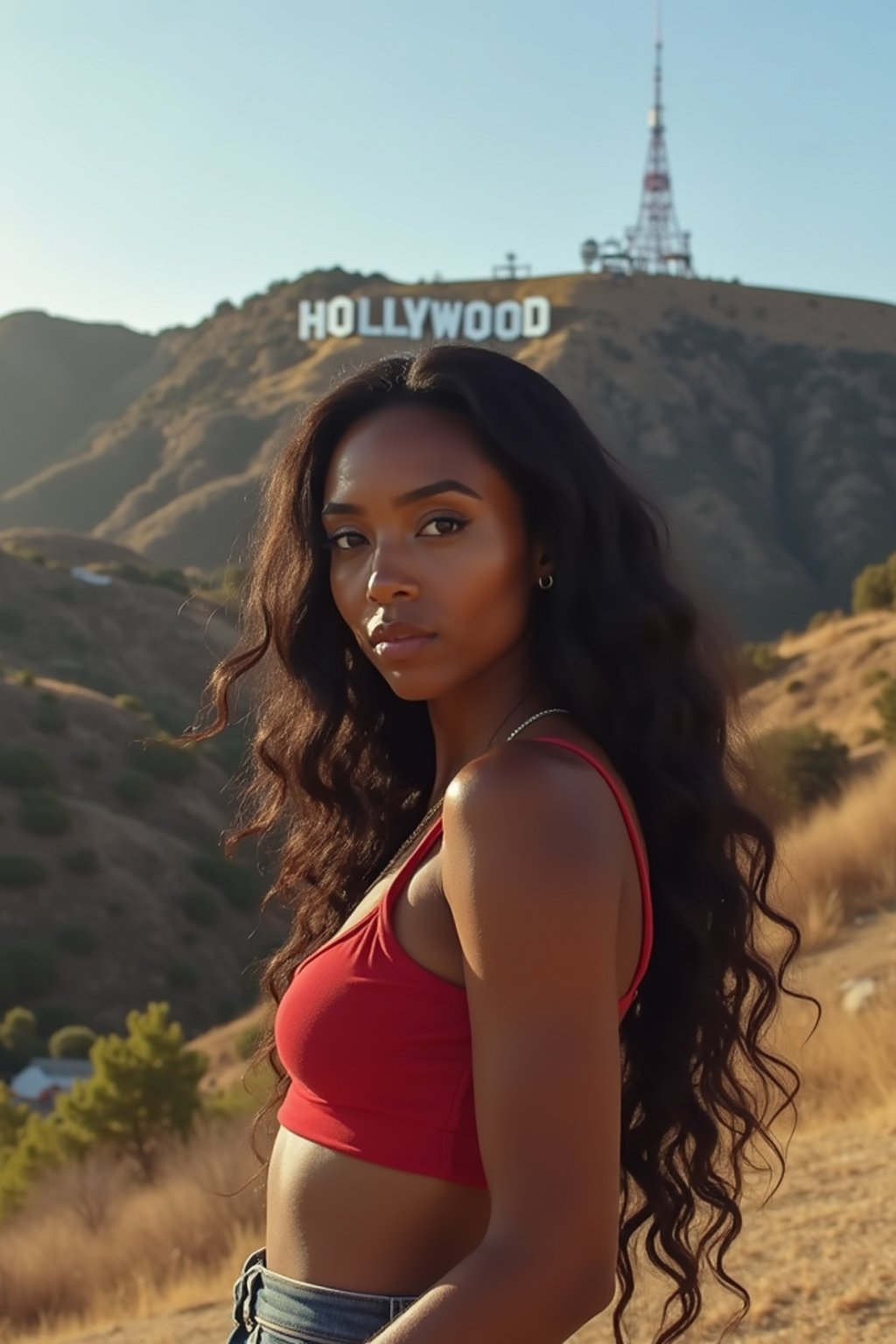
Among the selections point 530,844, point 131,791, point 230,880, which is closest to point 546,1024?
point 530,844

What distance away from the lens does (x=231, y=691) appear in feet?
8.35

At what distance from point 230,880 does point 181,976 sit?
4559 millimetres

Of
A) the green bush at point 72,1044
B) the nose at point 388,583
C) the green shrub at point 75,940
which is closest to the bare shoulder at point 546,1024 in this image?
the nose at point 388,583

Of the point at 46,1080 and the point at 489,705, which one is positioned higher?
the point at 489,705

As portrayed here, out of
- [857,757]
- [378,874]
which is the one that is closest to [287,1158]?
[378,874]

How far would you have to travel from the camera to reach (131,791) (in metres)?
36.5

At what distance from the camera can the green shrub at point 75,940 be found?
29297 millimetres

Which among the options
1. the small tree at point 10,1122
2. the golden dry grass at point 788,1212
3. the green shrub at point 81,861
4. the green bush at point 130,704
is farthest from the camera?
the green bush at point 130,704

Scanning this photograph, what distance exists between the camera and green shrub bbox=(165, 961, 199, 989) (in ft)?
96.9

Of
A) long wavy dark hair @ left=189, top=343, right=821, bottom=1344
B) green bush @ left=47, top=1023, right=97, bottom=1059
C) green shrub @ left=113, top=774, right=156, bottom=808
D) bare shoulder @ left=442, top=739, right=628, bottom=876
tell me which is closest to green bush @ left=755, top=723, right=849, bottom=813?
long wavy dark hair @ left=189, top=343, right=821, bottom=1344

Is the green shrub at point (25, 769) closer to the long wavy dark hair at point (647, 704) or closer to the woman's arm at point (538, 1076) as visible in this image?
the long wavy dark hair at point (647, 704)

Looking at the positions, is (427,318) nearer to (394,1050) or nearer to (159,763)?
(159,763)

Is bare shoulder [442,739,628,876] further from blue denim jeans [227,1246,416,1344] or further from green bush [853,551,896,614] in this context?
green bush [853,551,896,614]

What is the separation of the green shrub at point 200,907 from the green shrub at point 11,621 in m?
17.7
